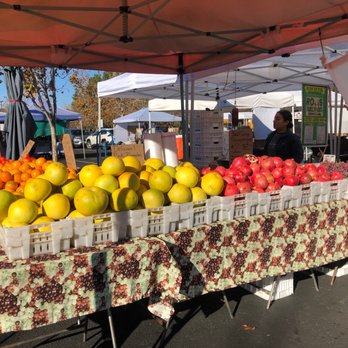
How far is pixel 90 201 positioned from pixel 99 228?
0.58 feet

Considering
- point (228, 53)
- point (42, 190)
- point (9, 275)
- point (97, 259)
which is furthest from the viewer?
point (228, 53)

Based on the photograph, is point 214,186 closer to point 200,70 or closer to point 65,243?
point 65,243

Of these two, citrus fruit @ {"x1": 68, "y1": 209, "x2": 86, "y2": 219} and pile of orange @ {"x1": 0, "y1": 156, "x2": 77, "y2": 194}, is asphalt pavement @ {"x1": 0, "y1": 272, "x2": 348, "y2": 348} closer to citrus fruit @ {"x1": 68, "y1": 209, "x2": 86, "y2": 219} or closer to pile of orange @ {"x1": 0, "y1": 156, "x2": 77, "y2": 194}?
citrus fruit @ {"x1": 68, "y1": 209, "x2": 86, "y2": 219}

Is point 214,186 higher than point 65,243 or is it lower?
higher

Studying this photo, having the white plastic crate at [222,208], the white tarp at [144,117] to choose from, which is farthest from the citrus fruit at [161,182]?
the white tarp at [144,117]

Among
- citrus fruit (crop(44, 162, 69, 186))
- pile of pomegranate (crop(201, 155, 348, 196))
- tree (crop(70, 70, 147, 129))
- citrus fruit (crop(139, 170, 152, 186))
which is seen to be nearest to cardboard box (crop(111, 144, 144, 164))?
pile of pomegranate (crop(201, 155, 348, 196))

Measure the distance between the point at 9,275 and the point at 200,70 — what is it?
14.8 feet

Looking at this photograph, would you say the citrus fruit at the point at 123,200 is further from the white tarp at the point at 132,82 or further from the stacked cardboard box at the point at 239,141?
the white tarp at the point at 132,82

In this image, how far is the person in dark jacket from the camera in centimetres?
465

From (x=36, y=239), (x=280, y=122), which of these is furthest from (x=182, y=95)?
(x=36, y=239)

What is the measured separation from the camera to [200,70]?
562cm

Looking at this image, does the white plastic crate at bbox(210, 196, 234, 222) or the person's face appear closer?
the white plastic crate at bbox(210, 196, 234, 222)

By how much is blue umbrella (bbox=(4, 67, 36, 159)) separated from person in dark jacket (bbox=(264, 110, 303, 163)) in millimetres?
4172

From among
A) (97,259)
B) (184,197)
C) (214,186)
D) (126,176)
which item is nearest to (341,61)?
(214,186)
